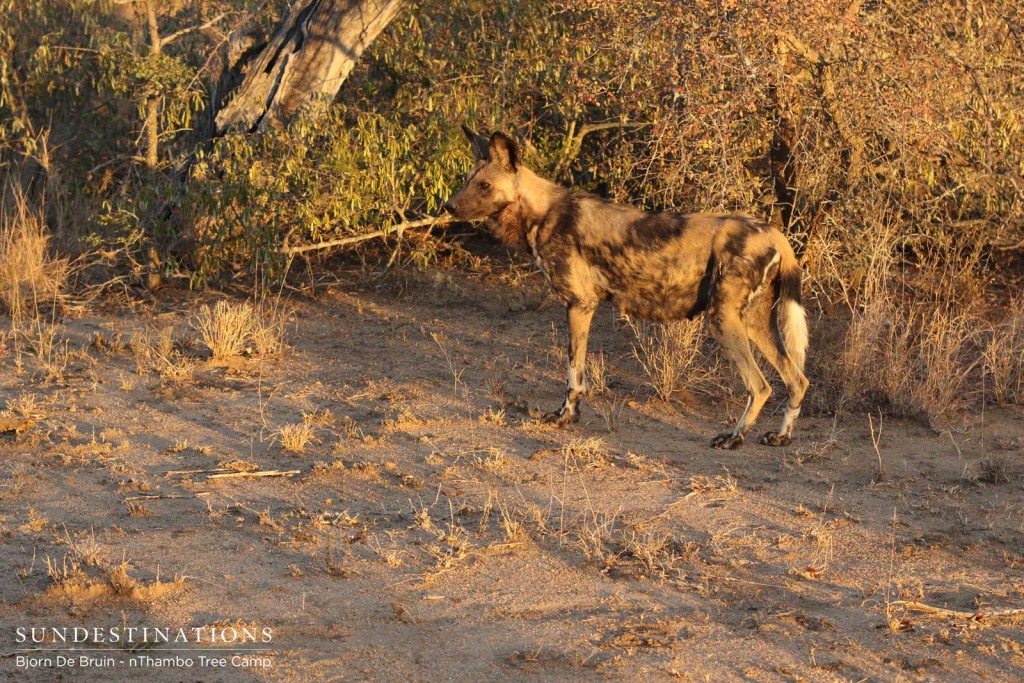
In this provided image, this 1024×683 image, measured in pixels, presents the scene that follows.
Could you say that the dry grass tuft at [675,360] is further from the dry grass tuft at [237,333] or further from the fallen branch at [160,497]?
the fallen branch at [160,497]

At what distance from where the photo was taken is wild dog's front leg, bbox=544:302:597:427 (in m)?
6.54

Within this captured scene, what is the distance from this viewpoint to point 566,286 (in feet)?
21.6

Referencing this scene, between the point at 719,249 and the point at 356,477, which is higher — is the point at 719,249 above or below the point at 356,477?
above

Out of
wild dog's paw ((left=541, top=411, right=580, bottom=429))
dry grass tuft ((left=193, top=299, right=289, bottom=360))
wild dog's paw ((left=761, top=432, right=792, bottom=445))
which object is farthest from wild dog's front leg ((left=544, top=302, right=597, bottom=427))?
dry grass tuft ((left=193, top=299, right=289, bottom=360))

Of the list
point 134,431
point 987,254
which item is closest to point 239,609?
point 134,431

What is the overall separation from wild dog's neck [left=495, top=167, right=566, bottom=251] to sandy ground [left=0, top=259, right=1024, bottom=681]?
94 cm

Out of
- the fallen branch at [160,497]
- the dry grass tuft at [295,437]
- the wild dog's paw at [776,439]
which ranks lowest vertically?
the fallen branch at [160,497]

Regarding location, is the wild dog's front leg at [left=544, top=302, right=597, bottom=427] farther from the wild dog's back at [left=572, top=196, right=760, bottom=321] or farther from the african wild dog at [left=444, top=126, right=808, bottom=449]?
the wild dog's back at [left=572, top=196, right=760, bottom=321]

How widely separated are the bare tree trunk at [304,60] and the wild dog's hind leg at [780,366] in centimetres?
401

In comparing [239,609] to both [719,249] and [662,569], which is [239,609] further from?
[719,249]

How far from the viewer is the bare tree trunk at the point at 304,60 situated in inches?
353

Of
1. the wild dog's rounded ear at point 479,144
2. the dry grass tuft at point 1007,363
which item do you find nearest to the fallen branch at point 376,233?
the wild dog's rounded ear at point 479,144

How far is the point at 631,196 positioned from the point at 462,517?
4.17 metres

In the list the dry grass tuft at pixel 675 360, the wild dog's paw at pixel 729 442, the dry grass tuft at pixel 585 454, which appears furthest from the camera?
the dry grass tuft at pixel 675 360
